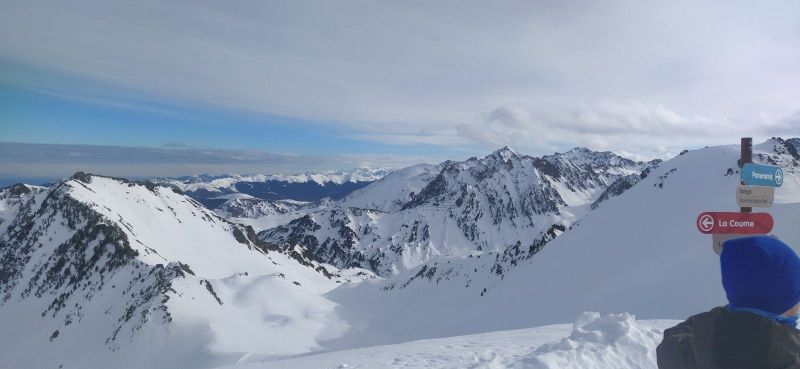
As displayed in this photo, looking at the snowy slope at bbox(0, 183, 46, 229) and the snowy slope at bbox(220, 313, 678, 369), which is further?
the snowy slope at bbox(0, 183, 46, 229)

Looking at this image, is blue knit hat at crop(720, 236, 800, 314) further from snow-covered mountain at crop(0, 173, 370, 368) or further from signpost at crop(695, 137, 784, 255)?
snow-covered mountain at crop(0, 173, 370, 368)

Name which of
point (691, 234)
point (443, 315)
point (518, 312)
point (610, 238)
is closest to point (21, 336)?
point (443, 315)

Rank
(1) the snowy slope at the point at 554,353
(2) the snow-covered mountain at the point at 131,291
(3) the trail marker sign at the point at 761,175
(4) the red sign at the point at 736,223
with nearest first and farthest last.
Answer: (4) the red sign at the point at 736,223 → (3) the trail marker sign at the point at 761,175 → (1) the snowy slope at the point at 554,353 → (2) the snow-covered mountain at the point at 131,291

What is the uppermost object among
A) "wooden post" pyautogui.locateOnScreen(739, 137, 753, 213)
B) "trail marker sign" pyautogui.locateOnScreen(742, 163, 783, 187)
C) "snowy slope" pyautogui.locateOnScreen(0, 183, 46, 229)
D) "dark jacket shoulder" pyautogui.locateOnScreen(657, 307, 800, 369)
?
"wooden post" pyautogui.locateOnScreen(739, 137, 753, 213)

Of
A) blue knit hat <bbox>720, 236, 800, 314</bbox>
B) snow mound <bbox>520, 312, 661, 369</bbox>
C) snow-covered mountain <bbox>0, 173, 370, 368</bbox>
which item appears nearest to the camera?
blue knit hat <bbox>720, 236, 800, 314</bbox>

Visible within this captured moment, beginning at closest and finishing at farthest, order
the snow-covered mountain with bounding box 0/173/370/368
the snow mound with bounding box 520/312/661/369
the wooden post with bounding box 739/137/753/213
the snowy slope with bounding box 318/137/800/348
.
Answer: the wooden post with bounding box 739/137/753/213 < the snow mound with bounding box 520/312/661/369 < the snowy slope with bounding box 318/137/800/348 < the snow-covered mountain with bounding box 0/173/370/368

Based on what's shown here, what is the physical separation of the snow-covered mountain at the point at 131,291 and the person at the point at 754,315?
59.1 m

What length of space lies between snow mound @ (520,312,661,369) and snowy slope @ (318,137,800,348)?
65.1ft

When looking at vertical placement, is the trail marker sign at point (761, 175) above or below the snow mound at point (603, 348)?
above

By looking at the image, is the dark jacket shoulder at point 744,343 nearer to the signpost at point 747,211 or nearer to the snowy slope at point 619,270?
the signpost at point 747,211

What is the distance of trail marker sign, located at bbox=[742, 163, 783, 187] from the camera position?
26.5 feet

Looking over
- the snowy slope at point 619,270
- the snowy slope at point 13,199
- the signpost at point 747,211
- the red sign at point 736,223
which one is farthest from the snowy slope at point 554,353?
the snowy slope at point 13,199

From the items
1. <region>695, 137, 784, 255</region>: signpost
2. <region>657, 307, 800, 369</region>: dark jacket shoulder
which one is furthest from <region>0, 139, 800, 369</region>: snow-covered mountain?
<region>657, 307, 800, 369</region>: dark jacket shoulder

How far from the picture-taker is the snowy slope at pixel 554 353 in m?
9.38
